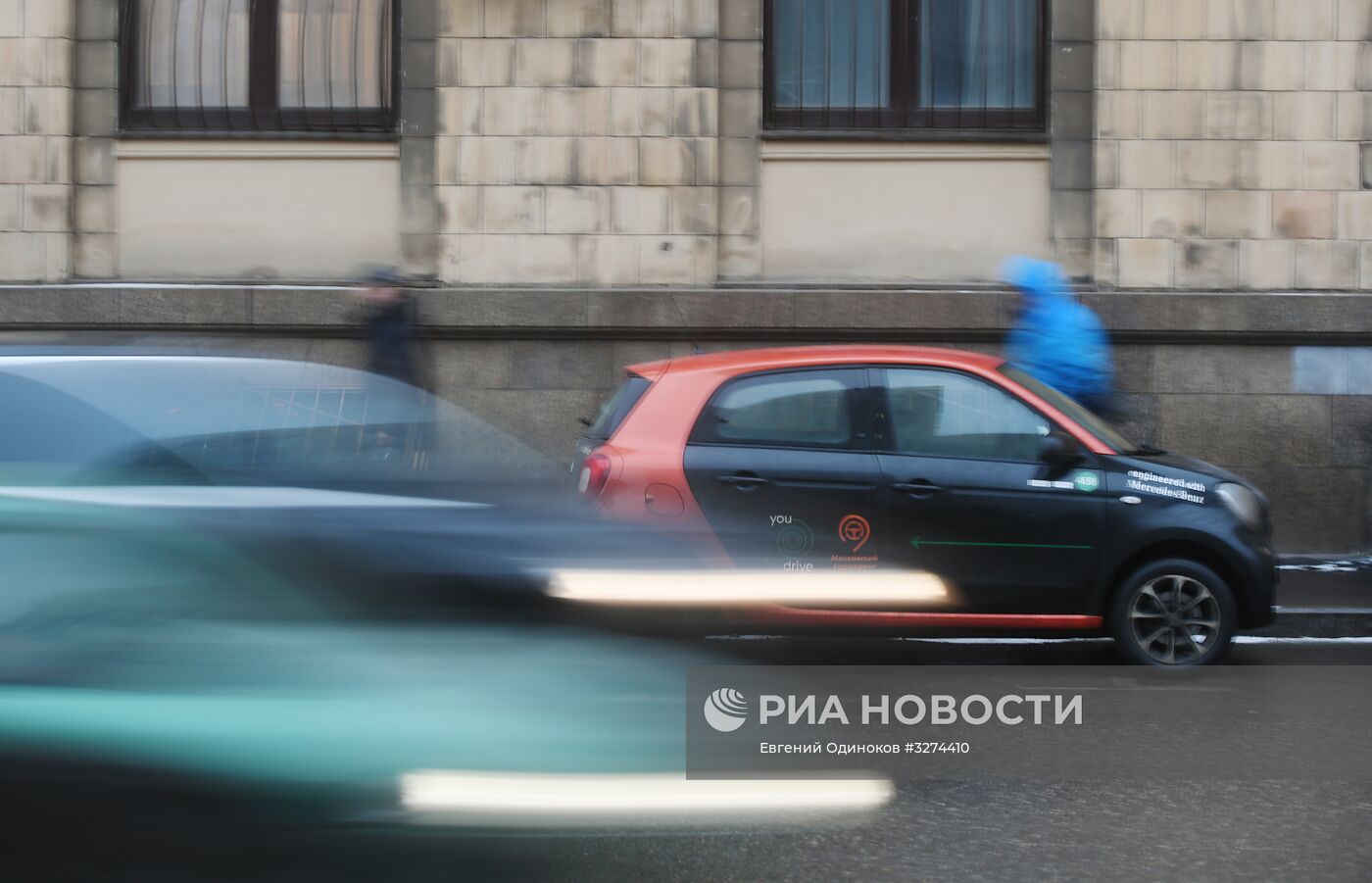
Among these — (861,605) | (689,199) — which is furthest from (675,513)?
(689,199)

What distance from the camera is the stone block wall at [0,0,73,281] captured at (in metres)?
12.0

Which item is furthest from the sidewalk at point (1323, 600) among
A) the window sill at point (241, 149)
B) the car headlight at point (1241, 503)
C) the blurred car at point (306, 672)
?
the window sill at point (241, 149)

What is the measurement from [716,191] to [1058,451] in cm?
539

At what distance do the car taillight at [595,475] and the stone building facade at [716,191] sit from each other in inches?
186

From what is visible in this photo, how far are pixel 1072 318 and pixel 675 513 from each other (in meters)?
3.27

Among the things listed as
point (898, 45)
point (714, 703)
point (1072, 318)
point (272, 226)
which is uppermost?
point (898, 45)

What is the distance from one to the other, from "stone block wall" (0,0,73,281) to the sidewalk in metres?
9.24

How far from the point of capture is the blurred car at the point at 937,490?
23.2ft

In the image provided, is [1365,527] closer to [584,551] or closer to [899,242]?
[899,242]

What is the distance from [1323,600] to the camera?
9.21 meters

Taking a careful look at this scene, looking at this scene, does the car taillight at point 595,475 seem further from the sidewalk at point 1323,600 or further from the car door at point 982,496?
the sidewalk at point 1323,600

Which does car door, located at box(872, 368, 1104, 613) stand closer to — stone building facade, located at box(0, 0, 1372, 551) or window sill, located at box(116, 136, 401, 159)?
stone building facade, located at box(0, 0, 1372, 551)

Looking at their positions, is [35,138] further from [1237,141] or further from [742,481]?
[1237,141]

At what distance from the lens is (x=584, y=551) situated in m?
3.55
